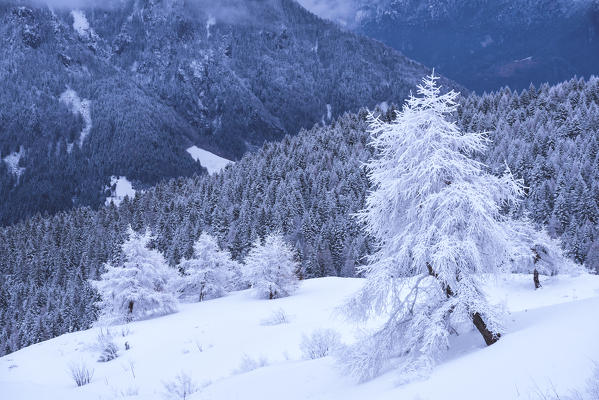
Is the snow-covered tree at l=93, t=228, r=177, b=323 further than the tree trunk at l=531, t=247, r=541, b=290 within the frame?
No

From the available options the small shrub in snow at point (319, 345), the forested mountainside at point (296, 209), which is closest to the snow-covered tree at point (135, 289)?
the small shrub in snow at point (319, 345)

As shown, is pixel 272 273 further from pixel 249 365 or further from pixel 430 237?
pixel 430 237

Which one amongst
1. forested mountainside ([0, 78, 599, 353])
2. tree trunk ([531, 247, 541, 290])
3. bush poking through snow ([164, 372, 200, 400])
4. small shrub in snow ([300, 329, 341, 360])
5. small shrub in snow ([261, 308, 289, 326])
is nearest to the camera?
bush poking through snow ([164, 372, 200, 400])

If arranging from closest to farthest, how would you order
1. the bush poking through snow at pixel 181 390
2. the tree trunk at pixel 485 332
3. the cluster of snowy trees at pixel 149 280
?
the tree trunk at pixel 485 332
the bush poking through snow at pixel 181 390
the cluster of snowy trees at pixel 149 280

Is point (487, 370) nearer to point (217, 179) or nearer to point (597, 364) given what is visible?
point (597, 364)

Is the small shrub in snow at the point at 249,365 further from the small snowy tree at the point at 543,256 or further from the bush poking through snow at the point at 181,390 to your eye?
the small snowy tree at the point at 543,256

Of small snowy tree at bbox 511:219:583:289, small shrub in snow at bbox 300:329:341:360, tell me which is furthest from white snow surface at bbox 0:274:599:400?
small snowy tree at bbox 511:219:583:289

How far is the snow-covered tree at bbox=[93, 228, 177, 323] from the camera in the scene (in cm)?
2966

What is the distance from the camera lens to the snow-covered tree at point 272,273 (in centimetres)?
3148

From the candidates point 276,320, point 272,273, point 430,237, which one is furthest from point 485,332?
point 272,273

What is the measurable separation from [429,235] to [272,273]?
24349mm

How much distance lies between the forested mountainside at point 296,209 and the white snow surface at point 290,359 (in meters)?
47.1

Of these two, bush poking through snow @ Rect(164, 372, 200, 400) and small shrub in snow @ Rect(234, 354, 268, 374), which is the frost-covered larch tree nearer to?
small shrub in snow @ Rect(234, 354, 268, 374)

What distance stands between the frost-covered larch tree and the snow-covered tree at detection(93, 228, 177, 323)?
76.7 ft
